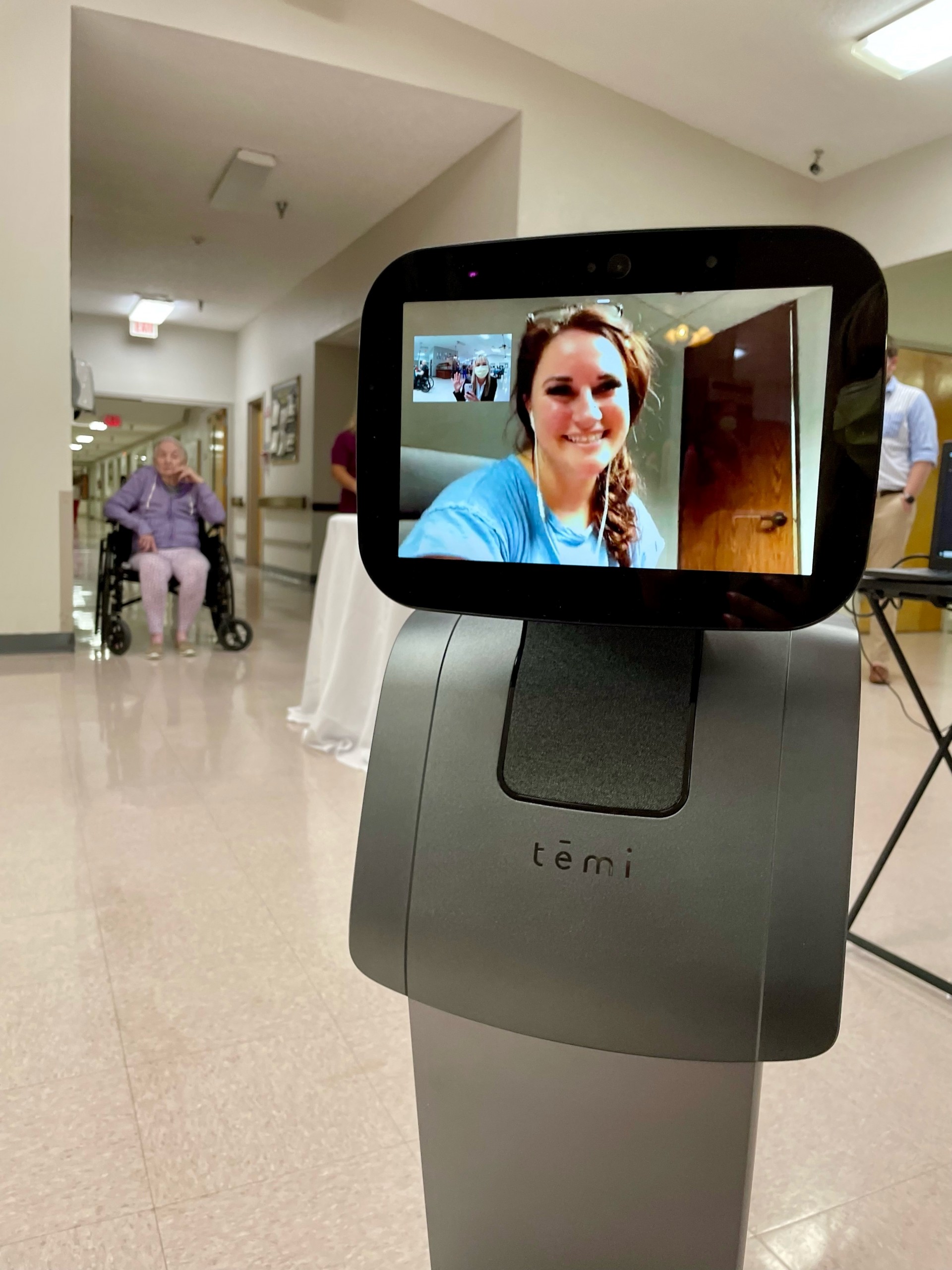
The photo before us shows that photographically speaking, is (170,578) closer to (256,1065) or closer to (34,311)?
(34,311)

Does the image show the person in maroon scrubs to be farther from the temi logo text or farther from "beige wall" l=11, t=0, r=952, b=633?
the temi logo text

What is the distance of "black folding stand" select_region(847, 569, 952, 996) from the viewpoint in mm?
1329

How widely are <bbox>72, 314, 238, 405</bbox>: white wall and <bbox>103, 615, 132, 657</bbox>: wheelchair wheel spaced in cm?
675

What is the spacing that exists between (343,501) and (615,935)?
13.4 feet

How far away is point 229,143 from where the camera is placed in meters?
5.29

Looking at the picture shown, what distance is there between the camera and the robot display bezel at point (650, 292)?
45 centimetres

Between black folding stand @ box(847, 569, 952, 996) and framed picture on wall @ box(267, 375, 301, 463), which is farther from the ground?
framed picture on wall @ box(267, 375, 301, 463)

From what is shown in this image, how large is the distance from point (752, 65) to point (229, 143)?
2908 millimetres

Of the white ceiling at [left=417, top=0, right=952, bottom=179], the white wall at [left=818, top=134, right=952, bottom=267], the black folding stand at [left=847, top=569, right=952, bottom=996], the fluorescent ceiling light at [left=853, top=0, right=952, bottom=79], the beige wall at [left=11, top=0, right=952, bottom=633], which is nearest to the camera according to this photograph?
the black folding stand at [left=847, top=569, right=952, bottom=996]

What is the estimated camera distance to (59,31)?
3.96 metres

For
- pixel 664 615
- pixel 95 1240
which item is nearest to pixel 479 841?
pixel 664 615

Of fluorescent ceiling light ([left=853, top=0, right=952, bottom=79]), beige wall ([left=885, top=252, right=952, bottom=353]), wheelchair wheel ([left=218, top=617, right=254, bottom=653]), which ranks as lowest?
wheelchair wheel ([left=218, top=617, right=254, bottom=653])

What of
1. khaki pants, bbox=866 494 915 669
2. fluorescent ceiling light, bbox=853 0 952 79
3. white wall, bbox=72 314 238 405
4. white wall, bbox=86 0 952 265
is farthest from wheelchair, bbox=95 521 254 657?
white wall, bbox=72 314 238 405

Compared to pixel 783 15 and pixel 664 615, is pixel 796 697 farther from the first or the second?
pixel 783 15
